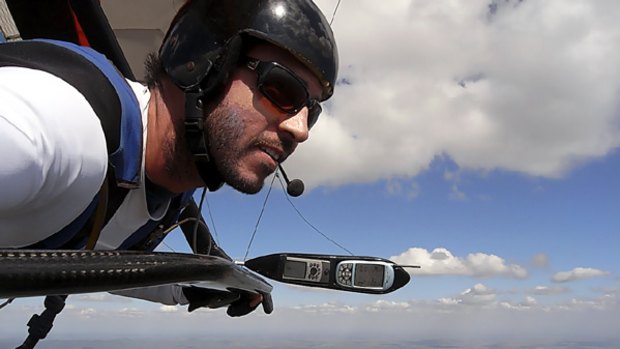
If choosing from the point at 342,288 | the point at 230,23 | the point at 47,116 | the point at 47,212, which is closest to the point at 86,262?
the point at 47,116

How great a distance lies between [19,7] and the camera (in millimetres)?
2027

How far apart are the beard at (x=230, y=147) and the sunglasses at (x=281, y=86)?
107 mm

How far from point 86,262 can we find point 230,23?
3.68 ft

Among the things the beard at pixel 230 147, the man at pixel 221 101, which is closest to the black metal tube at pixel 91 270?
the man at pixel 221 101

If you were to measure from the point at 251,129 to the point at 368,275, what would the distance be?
→ 20.8 inches

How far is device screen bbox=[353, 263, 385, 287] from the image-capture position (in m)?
1.43

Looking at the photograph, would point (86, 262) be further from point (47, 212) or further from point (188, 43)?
point (188, 43)

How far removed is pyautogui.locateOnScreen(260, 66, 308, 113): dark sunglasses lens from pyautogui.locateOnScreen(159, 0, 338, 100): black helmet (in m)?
0.07

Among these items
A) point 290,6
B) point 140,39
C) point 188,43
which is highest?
point 140,39

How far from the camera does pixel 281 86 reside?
60.6 inches

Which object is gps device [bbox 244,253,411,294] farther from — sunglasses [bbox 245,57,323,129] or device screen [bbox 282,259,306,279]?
sunglasses [bbox 245,57,323,129]

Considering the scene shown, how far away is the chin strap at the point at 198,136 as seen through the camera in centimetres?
153

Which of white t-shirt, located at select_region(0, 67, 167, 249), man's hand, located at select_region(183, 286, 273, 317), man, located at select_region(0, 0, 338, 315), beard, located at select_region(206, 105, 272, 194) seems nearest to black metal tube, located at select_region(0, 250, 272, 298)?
white t-shirt, located at select_region(0, 67, 167, 249)

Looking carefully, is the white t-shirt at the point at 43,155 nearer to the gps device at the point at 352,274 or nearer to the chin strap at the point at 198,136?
the chin strap at the point at 198,136
